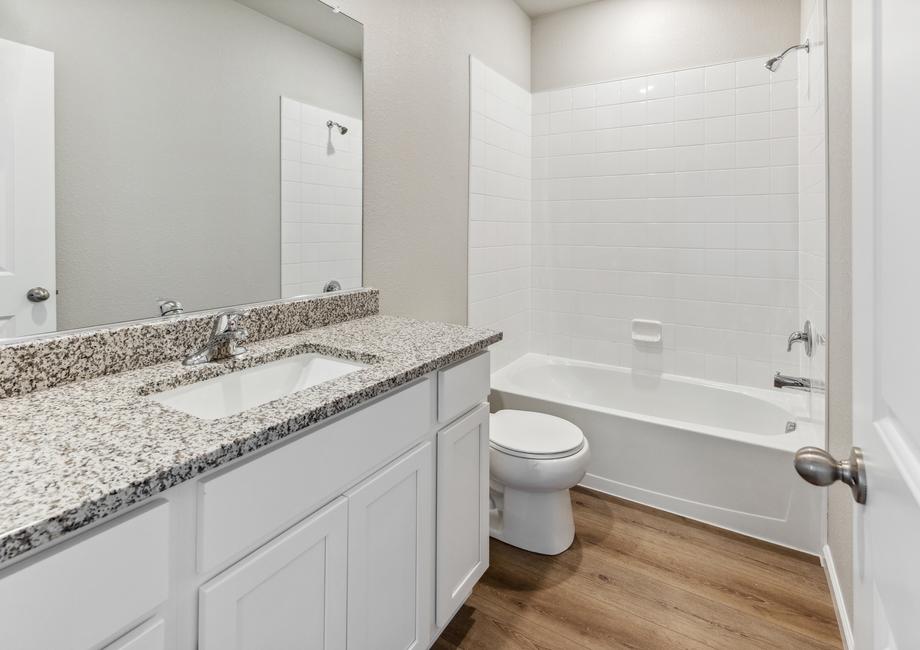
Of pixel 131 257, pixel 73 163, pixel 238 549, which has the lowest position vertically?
pixel 238 549

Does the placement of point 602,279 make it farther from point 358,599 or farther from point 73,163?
point 73,163

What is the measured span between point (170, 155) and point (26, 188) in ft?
1.08

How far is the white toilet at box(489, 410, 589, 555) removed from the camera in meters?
1.93

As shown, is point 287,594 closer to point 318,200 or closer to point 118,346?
point 118,346

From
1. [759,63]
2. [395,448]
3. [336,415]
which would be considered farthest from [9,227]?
[759,63]

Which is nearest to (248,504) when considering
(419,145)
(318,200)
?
(318,200)

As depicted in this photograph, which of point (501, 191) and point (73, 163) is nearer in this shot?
point (73, 163)

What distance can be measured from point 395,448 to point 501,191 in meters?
2.03

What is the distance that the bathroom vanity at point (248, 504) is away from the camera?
61 cm

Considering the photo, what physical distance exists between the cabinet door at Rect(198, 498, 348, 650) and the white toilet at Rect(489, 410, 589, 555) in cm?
102

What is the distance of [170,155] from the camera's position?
127 centimetres

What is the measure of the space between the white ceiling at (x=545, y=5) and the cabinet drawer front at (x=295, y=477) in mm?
2680

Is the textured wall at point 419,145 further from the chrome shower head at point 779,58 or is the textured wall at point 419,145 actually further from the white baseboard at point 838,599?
the white baseboard at point 838,599

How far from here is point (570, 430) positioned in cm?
214
